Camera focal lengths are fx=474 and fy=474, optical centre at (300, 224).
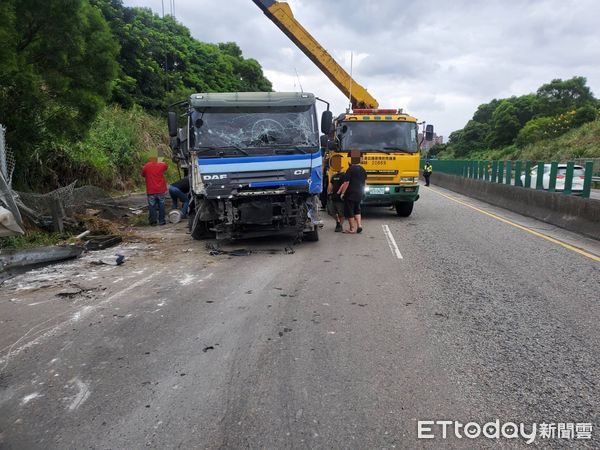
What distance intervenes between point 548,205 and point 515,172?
3801 mm

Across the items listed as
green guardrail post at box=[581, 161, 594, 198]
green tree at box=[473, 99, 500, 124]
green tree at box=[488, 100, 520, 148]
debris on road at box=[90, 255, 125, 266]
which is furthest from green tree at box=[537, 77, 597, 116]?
debris on road at box=[90, 255, 125, 266]

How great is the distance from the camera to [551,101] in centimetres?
5803

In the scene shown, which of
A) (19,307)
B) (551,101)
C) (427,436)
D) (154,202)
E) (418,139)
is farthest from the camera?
(551,101)

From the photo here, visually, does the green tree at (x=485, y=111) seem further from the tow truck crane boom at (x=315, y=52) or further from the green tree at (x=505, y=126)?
the tow truck crane boom at (x=315, y=52)

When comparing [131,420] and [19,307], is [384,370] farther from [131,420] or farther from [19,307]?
[19,307]

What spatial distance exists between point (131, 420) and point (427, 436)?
184cm

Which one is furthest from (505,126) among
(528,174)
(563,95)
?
(528,174)

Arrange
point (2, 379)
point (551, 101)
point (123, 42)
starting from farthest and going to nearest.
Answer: point (551, 101) → point (123, 42) → point (2, 379)

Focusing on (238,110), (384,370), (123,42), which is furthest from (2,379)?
(123,42)

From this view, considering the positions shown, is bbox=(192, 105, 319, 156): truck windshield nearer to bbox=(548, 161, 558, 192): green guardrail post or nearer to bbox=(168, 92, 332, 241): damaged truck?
bbox=(168, 92, 332, 241): damaged truck

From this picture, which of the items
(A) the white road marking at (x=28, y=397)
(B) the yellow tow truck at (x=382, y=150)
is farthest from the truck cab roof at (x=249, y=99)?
(A) the white road marking at (x=28, y=397)

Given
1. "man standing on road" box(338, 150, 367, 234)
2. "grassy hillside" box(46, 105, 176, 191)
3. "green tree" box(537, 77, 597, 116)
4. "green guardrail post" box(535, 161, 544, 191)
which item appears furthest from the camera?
"green tree" box(537, 77, 597, 116)

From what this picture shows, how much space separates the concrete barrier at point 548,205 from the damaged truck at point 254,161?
637 centimetres

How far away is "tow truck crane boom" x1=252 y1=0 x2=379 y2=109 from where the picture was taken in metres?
15.9
